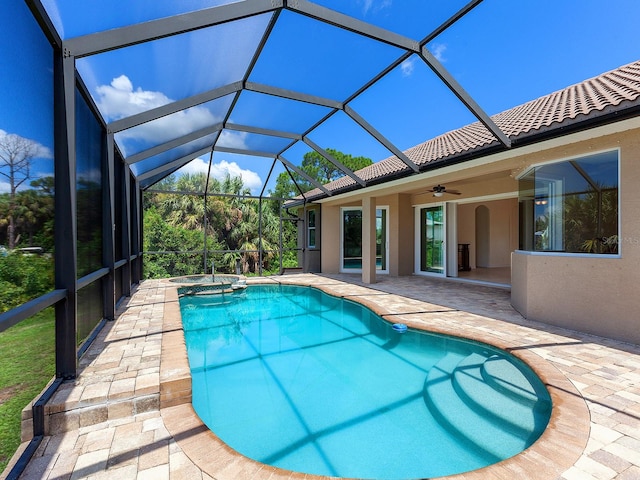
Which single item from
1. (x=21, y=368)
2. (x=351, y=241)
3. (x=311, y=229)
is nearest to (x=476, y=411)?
(x=21, y=368)

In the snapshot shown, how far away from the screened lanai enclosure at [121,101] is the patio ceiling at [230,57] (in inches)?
1.0

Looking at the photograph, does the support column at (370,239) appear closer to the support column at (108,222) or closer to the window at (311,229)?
the window at (311,229)

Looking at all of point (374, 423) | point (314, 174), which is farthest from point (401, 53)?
point (314, 174)

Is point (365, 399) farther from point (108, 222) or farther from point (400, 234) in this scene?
point (400, 234)

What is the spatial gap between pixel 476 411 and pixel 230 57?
7048 millimetres

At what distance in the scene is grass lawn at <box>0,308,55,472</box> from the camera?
2.93 m

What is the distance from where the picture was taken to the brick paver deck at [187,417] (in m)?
2.66

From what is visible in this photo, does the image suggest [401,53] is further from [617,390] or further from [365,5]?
[617,390]

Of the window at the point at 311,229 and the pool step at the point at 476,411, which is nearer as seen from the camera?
the pool step at the point at 476,411

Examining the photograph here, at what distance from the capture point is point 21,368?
11.1 feet

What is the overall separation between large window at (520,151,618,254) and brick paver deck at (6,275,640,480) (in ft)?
5.99

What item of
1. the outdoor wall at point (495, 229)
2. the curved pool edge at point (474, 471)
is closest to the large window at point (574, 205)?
the curved pool edge at point (474, 471)

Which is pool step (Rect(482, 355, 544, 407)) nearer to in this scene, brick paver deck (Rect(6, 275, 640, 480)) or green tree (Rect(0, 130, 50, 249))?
brick paver deck (Rect(6, 275, 640, 480))

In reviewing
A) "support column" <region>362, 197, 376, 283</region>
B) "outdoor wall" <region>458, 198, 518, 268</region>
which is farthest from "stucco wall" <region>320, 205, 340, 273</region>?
"outdoor wall" <region>458, 198, 518, 268</region>
